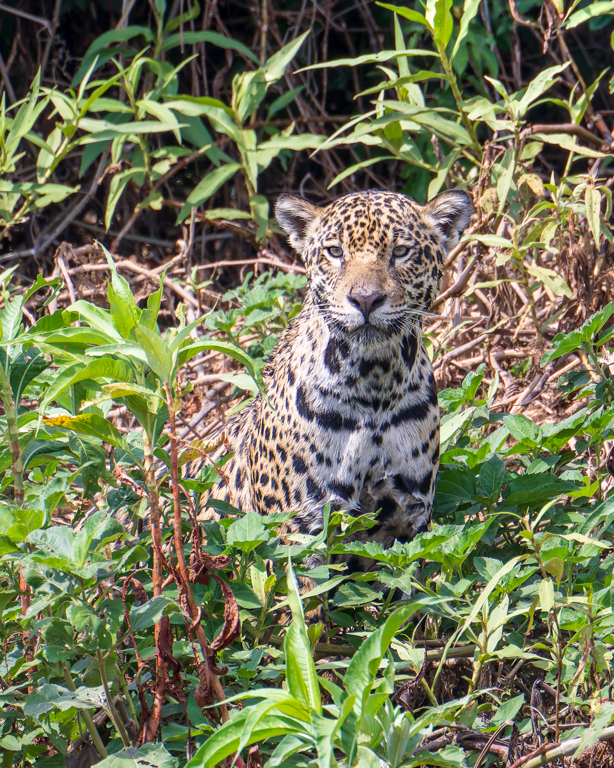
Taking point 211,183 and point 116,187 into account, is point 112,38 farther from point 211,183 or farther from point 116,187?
point 211,183

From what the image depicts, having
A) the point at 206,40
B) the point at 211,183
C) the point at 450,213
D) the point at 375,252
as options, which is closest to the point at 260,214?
the point at 211,183

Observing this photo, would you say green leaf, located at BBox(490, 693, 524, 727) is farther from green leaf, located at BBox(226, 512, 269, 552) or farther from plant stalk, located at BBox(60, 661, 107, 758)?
plant stalk, located at BBox(60, 661, 107, 758)

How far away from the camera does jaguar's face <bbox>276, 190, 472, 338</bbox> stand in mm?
3371

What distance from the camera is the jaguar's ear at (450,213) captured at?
151 inches

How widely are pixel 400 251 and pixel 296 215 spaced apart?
596mm

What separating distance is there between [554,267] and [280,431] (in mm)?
2365

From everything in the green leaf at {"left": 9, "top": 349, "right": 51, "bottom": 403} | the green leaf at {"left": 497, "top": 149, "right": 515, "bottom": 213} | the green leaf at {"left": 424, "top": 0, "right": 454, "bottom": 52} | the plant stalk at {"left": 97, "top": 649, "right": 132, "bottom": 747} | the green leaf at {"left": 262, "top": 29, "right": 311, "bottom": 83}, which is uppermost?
the green leaf at {"left": 262, "top": 29, "right": 311, "bottom": 83}

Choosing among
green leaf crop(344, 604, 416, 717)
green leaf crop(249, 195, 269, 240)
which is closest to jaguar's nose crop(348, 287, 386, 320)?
green leaf crop(344, 604, 416, 717)

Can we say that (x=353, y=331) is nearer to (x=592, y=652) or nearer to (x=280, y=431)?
(x=280, y=431)

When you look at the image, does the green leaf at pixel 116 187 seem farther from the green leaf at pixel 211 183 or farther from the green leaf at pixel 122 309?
the green leaf at pixel 122 309

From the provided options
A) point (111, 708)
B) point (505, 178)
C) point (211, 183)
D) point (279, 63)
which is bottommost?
point (111, 708)

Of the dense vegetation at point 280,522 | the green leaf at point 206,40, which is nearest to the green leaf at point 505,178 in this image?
the dense vegetation at point 280,522

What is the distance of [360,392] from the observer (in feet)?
11.3

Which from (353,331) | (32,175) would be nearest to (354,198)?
(353,331)
